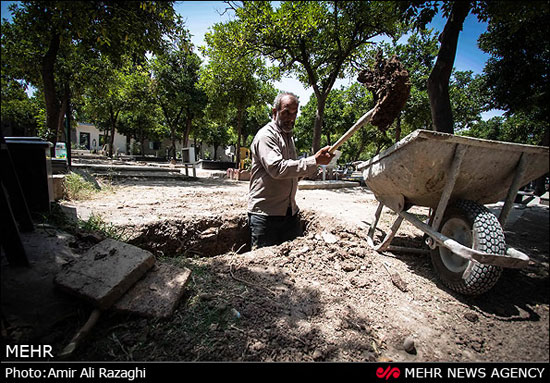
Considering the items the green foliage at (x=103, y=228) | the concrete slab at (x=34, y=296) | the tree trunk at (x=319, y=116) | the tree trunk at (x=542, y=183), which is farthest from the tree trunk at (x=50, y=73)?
the tree trunk at (x=319, y=116)

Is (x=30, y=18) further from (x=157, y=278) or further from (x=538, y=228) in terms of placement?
(x=538, y=228)

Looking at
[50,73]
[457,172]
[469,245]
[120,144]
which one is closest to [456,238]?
[469,245]

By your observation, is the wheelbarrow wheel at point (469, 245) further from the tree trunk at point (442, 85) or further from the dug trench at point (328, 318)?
the tree trunk at point (442, 85)

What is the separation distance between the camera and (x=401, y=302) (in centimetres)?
177

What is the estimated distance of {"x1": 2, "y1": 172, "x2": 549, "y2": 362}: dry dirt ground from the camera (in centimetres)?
106

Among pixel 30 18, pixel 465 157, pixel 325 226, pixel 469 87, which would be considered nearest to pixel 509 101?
pixel 465 157

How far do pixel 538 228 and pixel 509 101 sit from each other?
39.3 inches

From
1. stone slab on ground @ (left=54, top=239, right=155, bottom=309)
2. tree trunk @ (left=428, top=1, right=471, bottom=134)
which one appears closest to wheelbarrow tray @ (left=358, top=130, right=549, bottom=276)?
tree trunk @ (left=428, top=1, right=471, bottom=134)

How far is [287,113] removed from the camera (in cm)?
265

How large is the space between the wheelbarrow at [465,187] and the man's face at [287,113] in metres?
1.16

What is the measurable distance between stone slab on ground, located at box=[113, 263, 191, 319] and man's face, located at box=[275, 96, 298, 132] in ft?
6.66

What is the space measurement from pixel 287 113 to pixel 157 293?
2.28m

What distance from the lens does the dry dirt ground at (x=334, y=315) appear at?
106 centimetres
